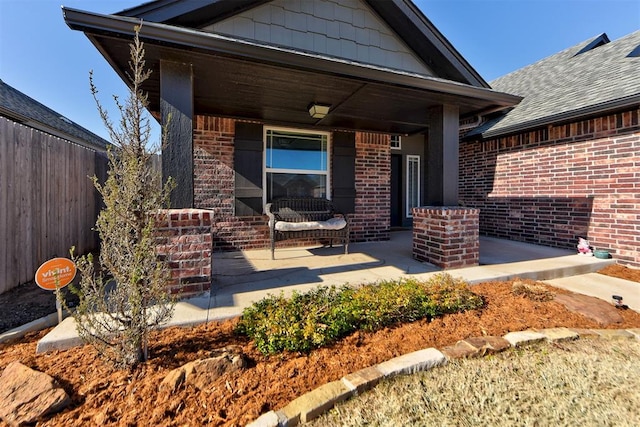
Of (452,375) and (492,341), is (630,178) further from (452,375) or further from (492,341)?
(452,375)

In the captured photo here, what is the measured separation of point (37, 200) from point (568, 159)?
7874mm

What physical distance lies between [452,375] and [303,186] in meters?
4.03

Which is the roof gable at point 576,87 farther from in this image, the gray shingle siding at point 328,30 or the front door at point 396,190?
the gray shingle siding at point 328,30

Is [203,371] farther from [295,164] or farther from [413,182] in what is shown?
[413,182]

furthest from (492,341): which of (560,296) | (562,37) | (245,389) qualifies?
(562,37)

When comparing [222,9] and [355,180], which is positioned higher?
[222,9]

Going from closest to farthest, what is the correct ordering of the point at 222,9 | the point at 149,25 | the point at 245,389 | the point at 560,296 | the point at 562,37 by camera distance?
the point at 245,389 → the point at 149,25 → the point at 560,296 → the point at 222,9 → the point at 562,37

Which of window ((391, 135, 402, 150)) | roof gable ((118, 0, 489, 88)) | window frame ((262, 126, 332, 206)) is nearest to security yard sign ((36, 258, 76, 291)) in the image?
roof gable ((118, 0, 489, 88))

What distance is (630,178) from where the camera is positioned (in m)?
3.96

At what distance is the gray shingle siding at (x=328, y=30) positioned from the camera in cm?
346

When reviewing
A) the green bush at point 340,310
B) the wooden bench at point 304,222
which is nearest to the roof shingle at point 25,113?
the wooden bench at point 304,222

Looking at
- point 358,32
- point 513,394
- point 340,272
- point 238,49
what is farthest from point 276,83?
point 513,394

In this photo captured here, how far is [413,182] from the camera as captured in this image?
7398mm

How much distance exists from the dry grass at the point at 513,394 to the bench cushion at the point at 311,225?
2.70 meters
